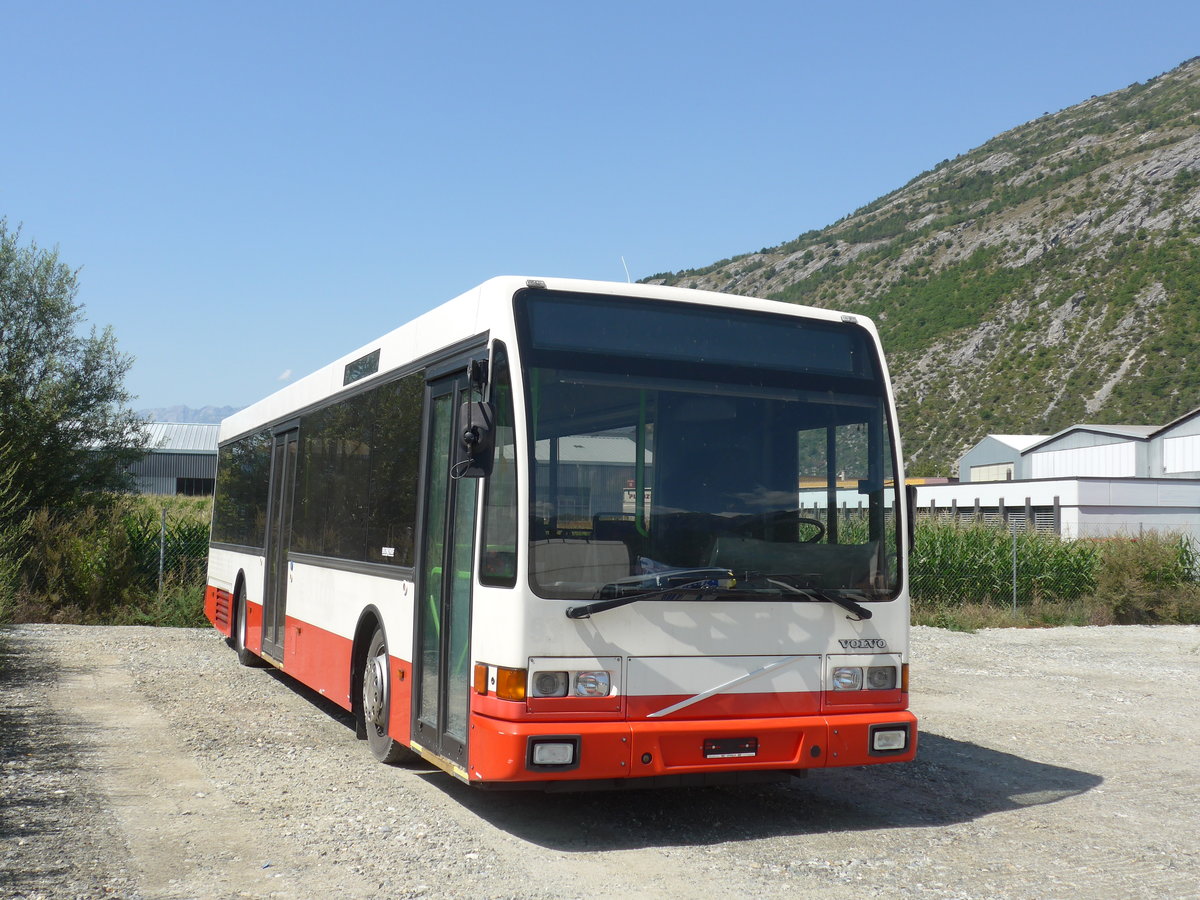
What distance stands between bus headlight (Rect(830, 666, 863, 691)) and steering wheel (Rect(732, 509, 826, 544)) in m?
0.74

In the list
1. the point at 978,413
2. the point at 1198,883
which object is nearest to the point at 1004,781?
the point at 1198,883

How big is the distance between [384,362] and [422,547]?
194 cm

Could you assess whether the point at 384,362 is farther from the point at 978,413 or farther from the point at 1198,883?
the point at 978,413

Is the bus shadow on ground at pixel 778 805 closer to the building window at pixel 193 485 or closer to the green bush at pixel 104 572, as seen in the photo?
the green bush at pixel 104 572

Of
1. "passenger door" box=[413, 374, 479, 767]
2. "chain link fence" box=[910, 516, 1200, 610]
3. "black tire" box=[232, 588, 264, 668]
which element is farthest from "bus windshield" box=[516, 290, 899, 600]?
"chain link fence" box=[910, 516, 1200, 610]

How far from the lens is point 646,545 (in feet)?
21.1

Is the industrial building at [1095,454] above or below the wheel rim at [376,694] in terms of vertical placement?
above

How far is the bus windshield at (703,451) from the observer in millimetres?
6352

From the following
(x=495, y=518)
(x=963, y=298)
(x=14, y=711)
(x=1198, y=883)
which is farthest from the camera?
(x=963, y=298)

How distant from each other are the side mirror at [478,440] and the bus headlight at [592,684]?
1.16m

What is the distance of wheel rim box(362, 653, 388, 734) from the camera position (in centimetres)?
801

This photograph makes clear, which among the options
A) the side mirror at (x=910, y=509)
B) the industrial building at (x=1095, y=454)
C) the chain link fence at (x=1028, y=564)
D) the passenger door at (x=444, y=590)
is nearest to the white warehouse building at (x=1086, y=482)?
the industrial building at (x=1095, y=454)

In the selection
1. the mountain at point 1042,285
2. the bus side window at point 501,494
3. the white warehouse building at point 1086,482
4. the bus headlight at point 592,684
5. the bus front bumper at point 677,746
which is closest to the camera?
the bus front bumper at point 677,746

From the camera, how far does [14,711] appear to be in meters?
10.3
